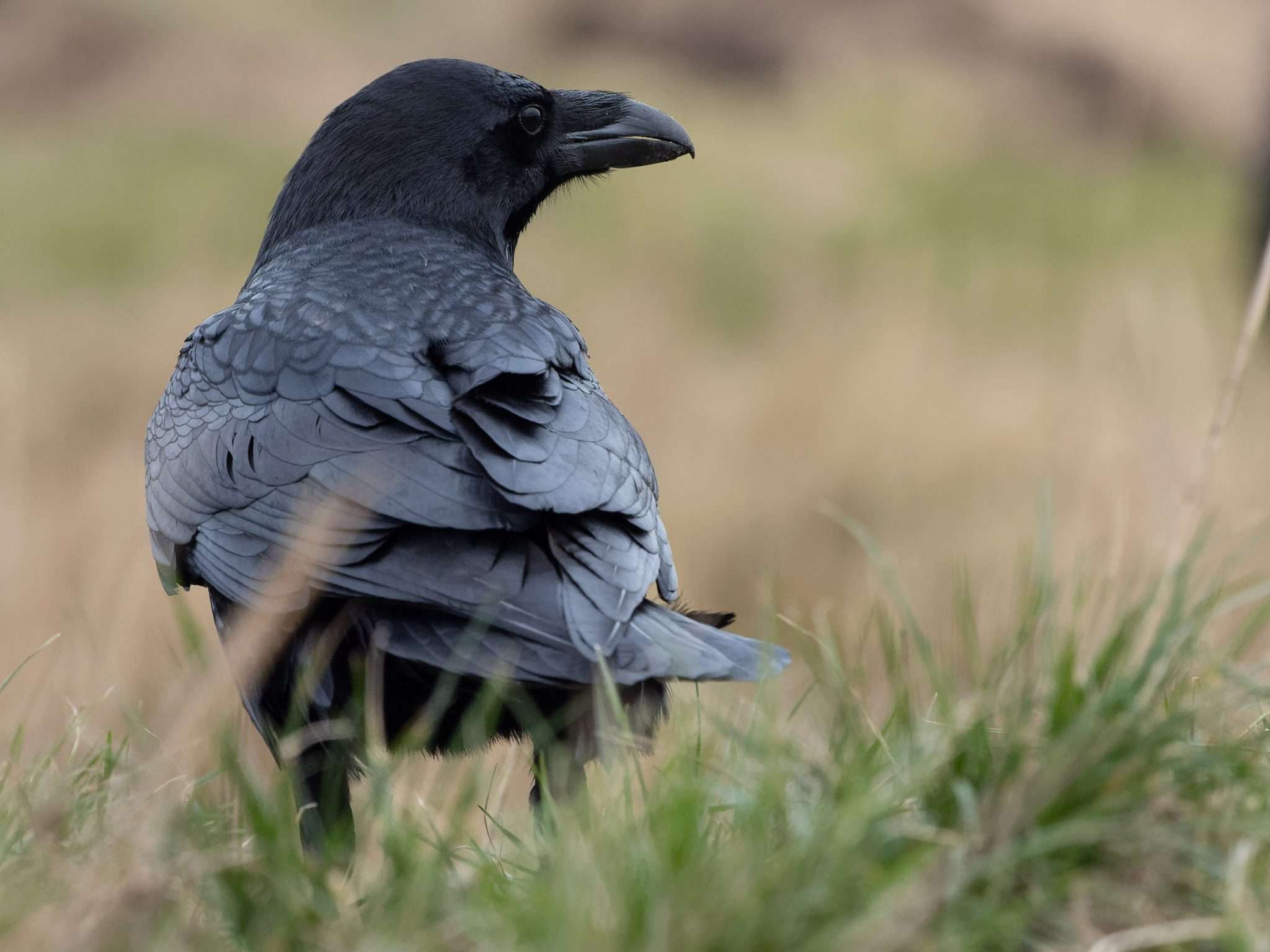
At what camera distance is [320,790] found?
11.0 feet

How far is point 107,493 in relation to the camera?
948cm

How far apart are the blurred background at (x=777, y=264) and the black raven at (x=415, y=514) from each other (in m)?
0.29

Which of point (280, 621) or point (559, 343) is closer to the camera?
point (280, 621)

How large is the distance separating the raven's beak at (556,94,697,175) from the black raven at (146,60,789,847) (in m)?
0.65

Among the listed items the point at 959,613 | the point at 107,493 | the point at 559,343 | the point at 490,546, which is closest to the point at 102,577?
the point at 107,493

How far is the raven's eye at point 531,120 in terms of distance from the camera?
4.30 m

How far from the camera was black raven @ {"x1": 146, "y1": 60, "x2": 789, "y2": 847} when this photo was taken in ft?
9.39

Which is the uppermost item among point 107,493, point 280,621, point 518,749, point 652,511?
point 652,511

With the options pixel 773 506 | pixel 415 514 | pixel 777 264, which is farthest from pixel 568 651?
pixel 777 264

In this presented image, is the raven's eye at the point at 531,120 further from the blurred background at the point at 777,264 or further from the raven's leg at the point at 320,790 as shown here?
the raven's leg at the point at 320,790

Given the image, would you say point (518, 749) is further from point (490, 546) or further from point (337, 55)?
point (337, 55)

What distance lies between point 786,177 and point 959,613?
1500 centimetres

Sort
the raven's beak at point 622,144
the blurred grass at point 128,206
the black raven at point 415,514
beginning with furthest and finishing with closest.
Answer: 1. the blurred grass at point 128,206
2. the raven's beak at point 622,144
3. the black raven at point 415,514

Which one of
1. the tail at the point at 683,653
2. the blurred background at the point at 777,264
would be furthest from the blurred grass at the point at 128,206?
the tail at the point at 683,653
